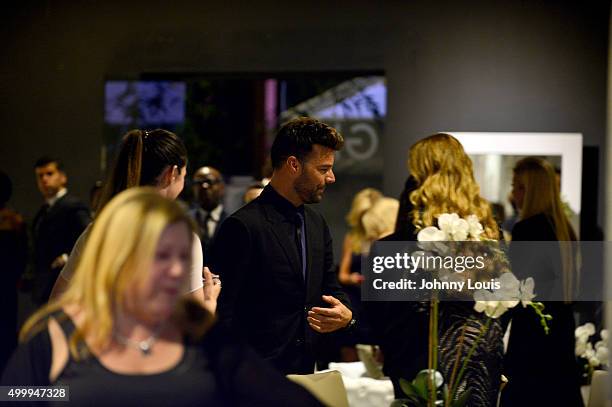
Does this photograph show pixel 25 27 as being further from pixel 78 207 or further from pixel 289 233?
pixel 289 233

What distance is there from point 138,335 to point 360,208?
9.65 ft

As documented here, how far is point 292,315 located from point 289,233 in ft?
0.80

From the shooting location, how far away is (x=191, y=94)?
15.6 ft

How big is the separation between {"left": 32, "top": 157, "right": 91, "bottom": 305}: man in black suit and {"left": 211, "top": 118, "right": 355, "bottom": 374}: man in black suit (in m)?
1.48

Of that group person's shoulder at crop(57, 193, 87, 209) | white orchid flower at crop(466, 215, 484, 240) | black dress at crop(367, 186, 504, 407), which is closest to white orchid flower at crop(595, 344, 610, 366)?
black dress at crop(367, 186, 504, 407)

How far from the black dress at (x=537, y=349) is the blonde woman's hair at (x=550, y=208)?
29mm

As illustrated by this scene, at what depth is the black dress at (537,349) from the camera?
4004 mm

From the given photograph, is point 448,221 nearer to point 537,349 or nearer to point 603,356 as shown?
point 603,356

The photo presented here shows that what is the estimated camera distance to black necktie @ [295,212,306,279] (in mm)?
3062

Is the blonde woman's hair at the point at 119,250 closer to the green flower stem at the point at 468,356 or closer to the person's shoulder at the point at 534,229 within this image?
the green flower stem at the point at 468,356

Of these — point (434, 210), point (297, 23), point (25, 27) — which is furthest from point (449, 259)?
point (25, 27)

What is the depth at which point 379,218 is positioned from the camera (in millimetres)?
4762

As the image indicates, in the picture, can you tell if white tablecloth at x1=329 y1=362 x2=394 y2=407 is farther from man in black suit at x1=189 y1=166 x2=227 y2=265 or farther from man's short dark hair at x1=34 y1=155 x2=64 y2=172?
man's short dark hair at x1=34 y1=155 x2=64 y2=172

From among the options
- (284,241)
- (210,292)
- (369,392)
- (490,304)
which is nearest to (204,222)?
(369,392)
